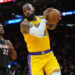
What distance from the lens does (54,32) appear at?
38.0 ft

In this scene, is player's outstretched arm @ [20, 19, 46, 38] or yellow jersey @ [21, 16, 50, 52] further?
yellow jersey @ [21, 16, 50, 52]

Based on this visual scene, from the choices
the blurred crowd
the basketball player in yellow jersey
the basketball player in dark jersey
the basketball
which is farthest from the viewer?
the blurred crowd

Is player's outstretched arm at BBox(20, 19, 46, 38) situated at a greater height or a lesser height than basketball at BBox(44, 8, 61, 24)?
lesser

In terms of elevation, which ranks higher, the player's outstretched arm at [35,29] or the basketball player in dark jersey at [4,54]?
the player's outstretched arm at [35,29]

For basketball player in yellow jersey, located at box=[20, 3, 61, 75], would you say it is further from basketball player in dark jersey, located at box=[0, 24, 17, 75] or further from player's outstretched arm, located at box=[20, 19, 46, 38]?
basketball player in dark jersey, located at box=[0, 24, 17, 75]

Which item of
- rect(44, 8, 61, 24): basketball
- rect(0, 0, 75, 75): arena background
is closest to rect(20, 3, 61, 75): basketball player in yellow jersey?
rect(44, 8, 61, 24): basketball

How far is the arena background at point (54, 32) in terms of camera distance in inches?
343

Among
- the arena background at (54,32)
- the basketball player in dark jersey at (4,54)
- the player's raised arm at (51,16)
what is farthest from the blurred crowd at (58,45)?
the player's raised arm at (51,16)

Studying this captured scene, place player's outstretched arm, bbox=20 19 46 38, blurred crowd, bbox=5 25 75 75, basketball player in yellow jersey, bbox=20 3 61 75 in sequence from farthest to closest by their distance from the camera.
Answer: blurred crowd, bbox=5 25 75 75, basketball player in yellow jersey, bbox=20 3 61 75, player's outstretched arm, bbox=20 19 46 38

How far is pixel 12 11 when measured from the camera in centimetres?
904

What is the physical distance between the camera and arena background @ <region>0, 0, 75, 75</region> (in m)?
8.72

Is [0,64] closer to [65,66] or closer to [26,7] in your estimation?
[26,7]

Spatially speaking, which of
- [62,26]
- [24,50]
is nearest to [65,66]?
[62,26]

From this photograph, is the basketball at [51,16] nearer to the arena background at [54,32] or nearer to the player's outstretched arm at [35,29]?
the player's outstretched arm at [35,29]
